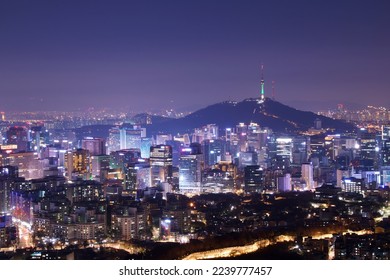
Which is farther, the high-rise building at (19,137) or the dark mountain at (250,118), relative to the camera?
the high-rise building at (19,137)

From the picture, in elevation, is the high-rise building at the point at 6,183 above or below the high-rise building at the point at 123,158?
below

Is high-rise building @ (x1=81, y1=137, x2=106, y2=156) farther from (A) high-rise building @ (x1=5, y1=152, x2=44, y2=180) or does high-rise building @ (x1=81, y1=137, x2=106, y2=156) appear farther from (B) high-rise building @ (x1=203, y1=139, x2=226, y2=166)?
(B) high-rise building @ (x1=203, y1=139, x2=226, y2=166)

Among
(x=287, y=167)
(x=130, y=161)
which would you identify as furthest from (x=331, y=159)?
(x=130, y=161)

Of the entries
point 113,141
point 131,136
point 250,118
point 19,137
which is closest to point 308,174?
point 250,118

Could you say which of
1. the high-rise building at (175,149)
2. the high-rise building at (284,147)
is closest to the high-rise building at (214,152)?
the high-rise building at (175,149)

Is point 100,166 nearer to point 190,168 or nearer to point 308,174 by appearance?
point 190,168

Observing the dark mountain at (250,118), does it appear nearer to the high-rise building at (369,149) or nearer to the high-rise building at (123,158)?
the high-rise building at (369,149)

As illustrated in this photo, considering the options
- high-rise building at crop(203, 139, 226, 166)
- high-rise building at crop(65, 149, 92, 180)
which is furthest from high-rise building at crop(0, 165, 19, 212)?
high-rise building at crop(203, 139, 226, 166)

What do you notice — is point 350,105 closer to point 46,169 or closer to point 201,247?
point 201,247
